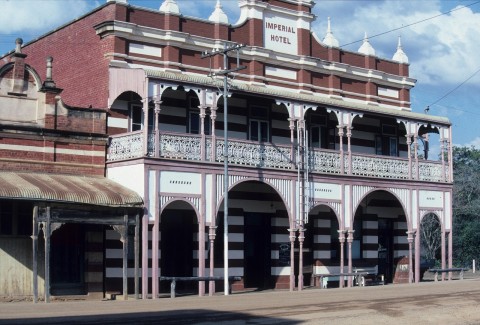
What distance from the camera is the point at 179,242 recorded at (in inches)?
1282

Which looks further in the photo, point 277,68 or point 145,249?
point 277,68

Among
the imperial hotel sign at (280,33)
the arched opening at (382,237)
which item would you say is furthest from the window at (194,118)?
the arched opening at (382,237)

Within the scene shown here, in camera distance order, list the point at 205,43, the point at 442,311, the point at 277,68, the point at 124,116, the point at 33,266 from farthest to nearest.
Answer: the point at 277,68
the point at 205,43
the point at 124,116
the point at 33,266
the point at 442,311

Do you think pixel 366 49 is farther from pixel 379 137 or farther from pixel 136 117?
pixel 136 117

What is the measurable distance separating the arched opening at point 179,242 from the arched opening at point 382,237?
8424mm

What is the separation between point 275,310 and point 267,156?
9889mm

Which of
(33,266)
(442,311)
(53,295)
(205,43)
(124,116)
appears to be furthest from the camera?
(205,43)

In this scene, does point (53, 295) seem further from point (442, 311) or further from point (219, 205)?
point (442, 311)

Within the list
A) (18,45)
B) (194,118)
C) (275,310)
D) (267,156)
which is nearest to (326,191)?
(267,156)

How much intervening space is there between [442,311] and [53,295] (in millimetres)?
12266

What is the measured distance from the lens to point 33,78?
2995 cm

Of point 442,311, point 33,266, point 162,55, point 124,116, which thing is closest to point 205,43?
point 162,55

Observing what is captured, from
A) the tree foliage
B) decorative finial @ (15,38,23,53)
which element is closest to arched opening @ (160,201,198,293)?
decorative finial @ (15,38,23,53)

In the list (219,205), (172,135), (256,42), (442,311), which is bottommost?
(442,311)
